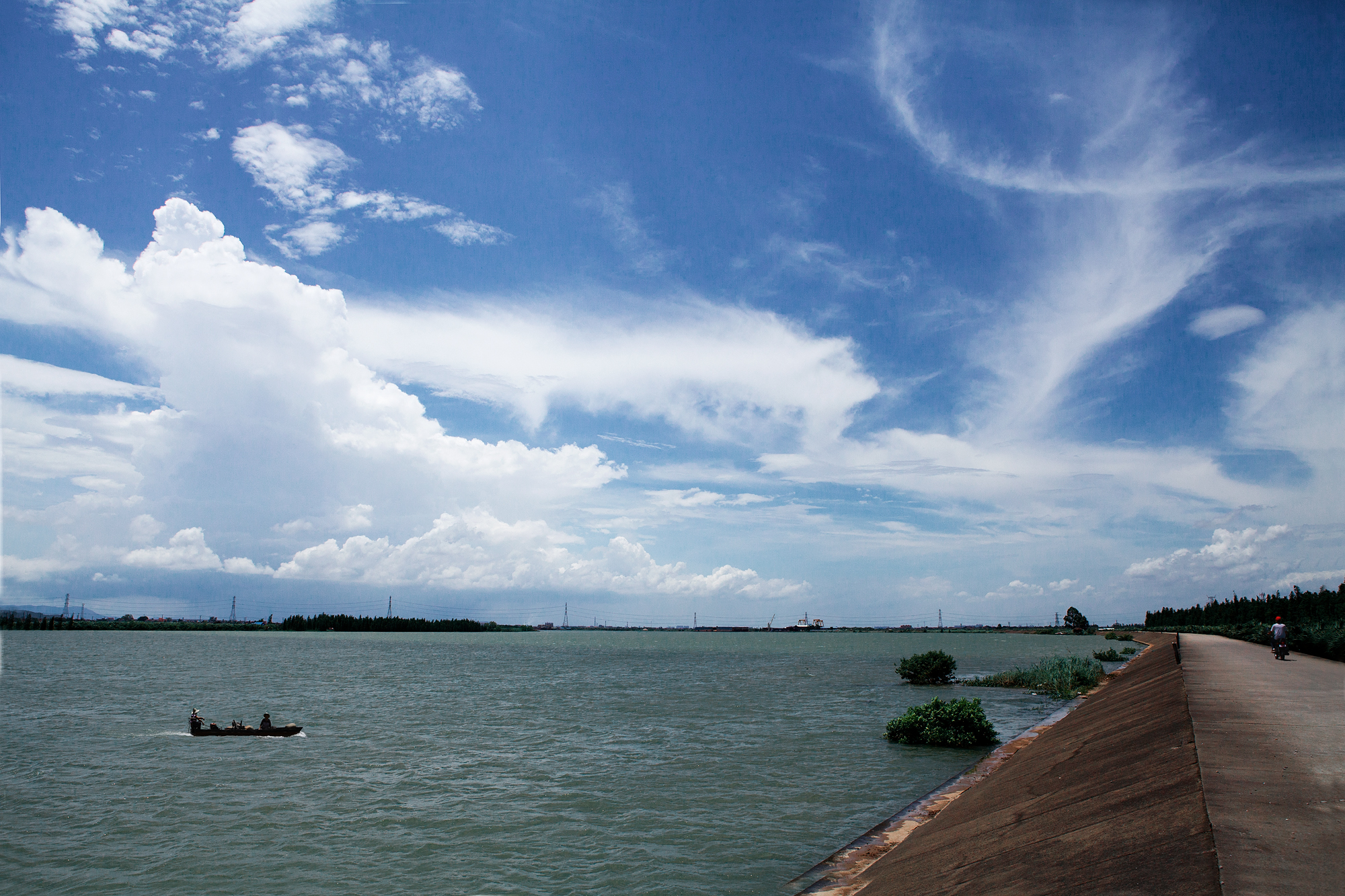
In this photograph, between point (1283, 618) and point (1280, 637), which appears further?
point (1283, 618)

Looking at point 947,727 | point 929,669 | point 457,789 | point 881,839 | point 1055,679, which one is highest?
point 881,839

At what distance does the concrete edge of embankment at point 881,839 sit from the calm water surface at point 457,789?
0.64 metres

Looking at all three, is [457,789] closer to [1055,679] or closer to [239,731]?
[239,731]

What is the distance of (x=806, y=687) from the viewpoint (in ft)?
188

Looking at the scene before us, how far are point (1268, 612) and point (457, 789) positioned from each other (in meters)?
129

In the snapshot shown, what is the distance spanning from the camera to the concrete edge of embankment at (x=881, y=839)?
43.8 ft

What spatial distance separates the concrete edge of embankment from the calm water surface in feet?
2.11

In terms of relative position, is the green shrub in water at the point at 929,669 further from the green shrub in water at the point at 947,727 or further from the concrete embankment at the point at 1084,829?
the concrete embankment at the point at 1084,829

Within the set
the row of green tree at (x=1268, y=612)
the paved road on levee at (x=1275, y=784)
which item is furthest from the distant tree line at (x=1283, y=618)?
the paved road on levee at (x=1275, y=784)

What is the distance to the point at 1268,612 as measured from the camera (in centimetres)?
10906

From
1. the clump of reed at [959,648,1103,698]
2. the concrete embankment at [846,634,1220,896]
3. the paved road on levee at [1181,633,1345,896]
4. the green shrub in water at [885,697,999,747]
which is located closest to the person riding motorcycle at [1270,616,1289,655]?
the clump of reed at [959,648,1103,698]

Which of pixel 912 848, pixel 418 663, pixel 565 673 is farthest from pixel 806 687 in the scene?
pixel 418 663

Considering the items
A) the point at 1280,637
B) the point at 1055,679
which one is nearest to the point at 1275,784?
the point at 1280,637

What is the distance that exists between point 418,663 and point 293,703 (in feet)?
169
